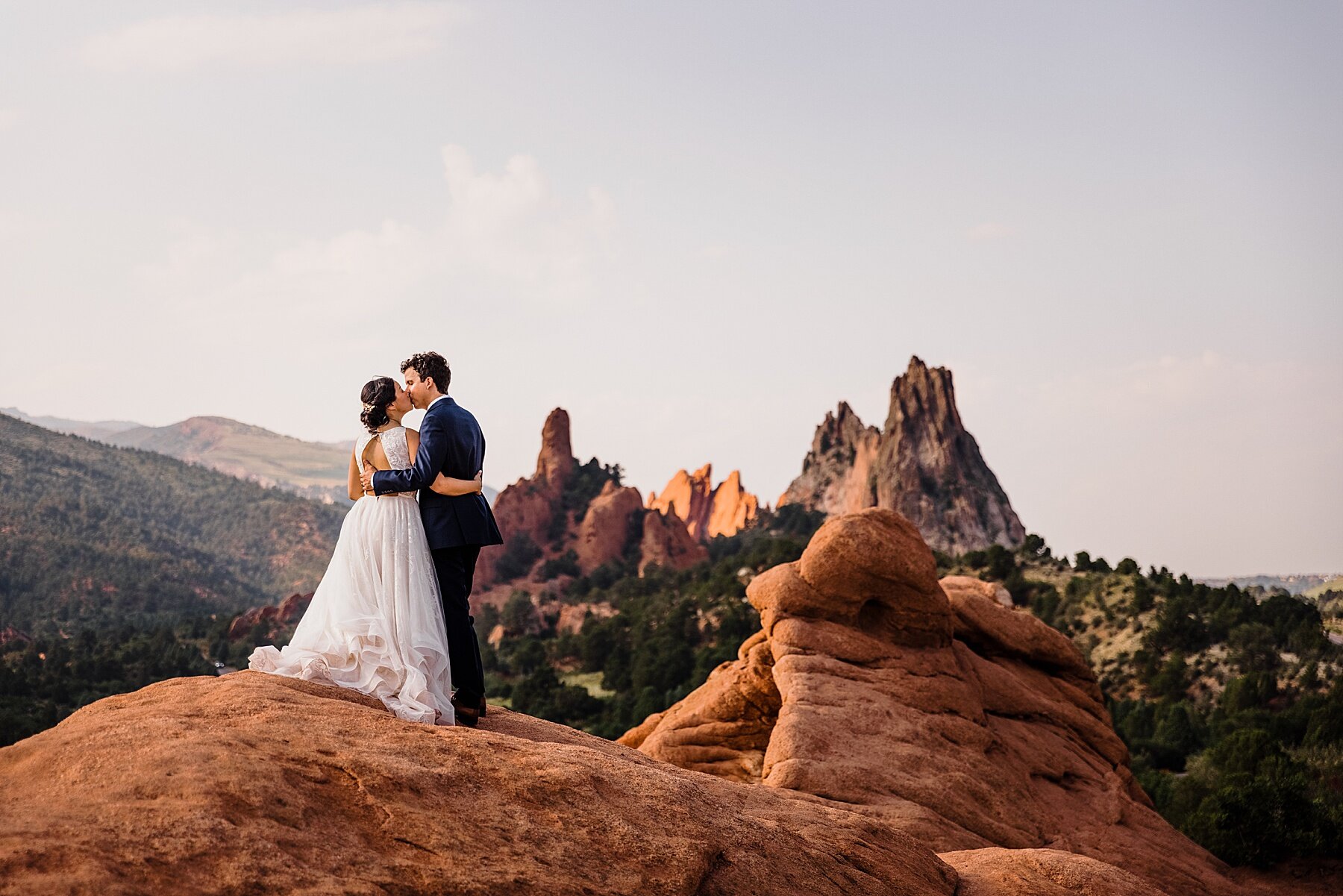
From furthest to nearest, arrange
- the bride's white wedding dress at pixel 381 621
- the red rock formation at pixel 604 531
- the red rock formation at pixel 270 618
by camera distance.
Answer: the red rock formation at pixel 604 531
the red rock formation at pixel 270 618
the bride's white wedding dress at pixel 381 621

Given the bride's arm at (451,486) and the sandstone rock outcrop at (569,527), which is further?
the sandstone rock outcrop at (569,527)

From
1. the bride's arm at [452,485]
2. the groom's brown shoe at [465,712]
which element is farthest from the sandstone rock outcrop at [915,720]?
the bride's arm at [452,485]

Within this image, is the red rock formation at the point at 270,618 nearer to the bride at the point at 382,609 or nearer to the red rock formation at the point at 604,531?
the red rock formation at the point at 604,531

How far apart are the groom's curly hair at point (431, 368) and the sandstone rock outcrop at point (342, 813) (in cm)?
265

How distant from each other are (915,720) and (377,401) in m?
8.93

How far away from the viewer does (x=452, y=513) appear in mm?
8984

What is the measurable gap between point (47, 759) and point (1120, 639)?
51387 mm

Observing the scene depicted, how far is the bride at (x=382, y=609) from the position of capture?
8.51 metres

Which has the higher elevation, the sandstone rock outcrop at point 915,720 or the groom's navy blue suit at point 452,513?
the groom's navy blue suit at point 452,513

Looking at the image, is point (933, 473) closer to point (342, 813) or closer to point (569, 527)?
point (569, 527)

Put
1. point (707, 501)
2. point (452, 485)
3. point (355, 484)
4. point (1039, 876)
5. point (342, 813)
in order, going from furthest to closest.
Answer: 1. point (707, 501)
2. point (1039, 876)
3. point (355, 484)
4. point (452, 485)
5. point (342, 813)

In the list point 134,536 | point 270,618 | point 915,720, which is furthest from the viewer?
point 134,536

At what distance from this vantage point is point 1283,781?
2184 cm

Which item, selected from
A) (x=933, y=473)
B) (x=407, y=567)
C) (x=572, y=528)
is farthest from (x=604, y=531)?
(x=407, y=567)
